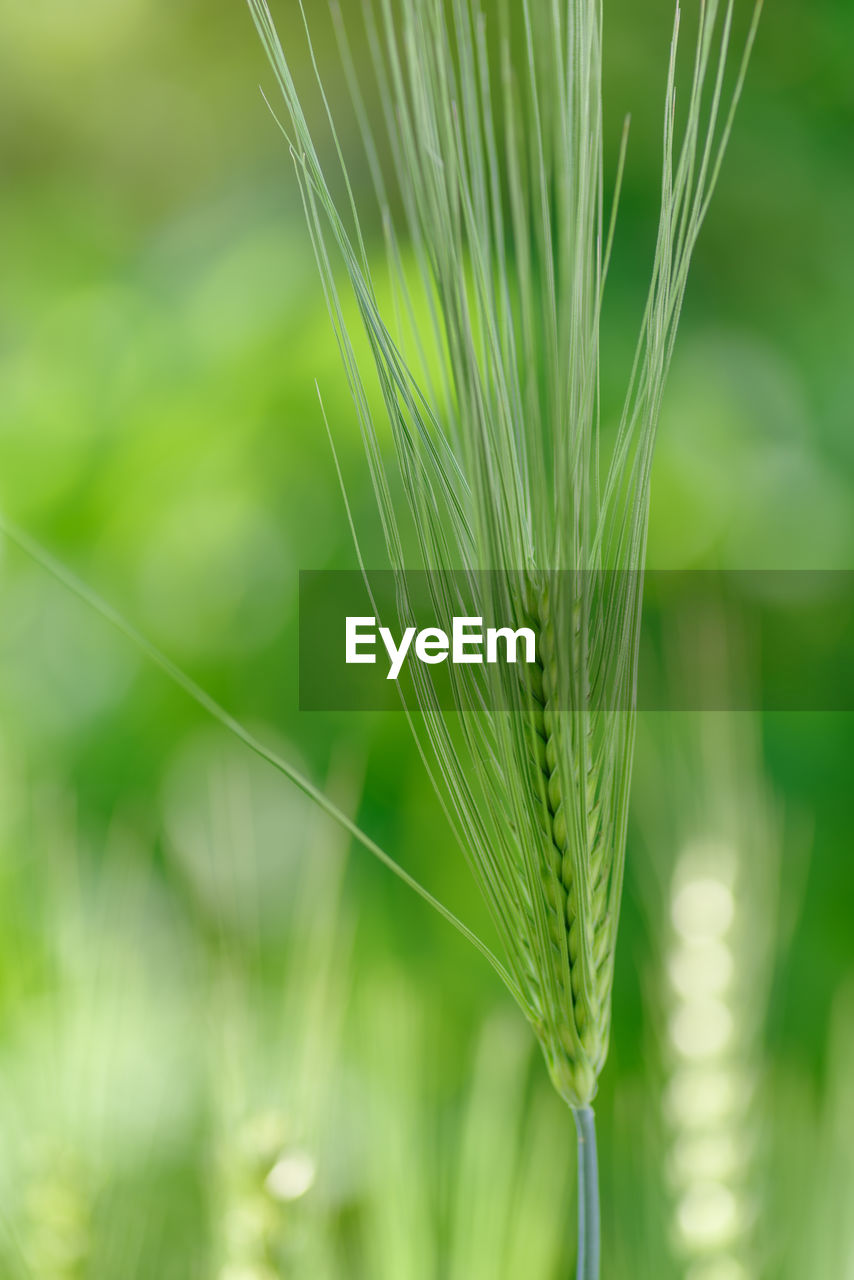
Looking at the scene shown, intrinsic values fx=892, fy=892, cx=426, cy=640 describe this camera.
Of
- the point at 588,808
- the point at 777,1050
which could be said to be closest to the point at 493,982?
the point at 777,1050

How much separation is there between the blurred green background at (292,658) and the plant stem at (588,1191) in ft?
0.59

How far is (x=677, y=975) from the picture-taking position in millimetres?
250

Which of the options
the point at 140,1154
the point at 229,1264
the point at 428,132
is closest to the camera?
the point at 428,132

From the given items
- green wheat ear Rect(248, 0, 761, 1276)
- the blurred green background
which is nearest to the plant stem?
green wheat ear Rect(248, 0, 761, 1276)

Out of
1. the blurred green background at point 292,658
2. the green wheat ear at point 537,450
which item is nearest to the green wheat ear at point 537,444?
the green wheat ear at point 537,450

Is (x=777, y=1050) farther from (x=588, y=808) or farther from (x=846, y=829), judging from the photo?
(x=588, y=808)

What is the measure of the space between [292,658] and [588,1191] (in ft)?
1.01

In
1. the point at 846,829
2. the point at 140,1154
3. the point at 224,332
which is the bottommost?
the point at 140,1154

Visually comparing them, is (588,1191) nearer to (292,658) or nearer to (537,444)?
(537,444)

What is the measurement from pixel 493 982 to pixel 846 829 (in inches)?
6.3

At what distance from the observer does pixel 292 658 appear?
402 mm

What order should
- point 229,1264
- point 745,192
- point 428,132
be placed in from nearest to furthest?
1. point 428,132
2. point 229,1264
3. point 745,192

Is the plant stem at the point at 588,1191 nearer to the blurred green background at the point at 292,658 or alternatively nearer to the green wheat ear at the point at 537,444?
the green wheat ear at the point at 537,444

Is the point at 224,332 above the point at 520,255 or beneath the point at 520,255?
above
